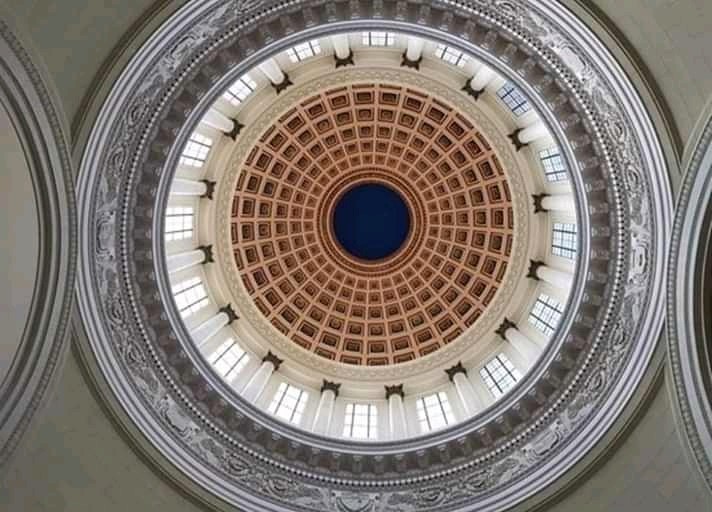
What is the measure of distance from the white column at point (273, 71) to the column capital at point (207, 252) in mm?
6784

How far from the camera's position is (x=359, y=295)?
102ft

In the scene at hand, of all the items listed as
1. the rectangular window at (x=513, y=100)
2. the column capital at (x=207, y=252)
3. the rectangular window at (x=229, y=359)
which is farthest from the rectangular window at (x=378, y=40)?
the rectangular window at (x=229, y=359)

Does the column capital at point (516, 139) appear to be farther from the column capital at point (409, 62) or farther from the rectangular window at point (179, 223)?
the rectangular window at point (179, 223)

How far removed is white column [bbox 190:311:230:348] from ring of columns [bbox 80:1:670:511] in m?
4.42

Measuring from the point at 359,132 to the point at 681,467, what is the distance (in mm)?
19230

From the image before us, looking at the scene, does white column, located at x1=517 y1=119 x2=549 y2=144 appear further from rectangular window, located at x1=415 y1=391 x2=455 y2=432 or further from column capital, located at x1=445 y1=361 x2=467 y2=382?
rectangular window, located at x1=415 y1=391 x2=455 y2=432

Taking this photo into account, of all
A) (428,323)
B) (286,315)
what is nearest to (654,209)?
(428,323)

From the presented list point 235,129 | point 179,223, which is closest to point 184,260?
point 179,223

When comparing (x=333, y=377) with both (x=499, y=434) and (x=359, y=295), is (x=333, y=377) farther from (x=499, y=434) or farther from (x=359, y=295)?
(x=499, y=434)

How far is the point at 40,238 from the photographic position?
44.9ft

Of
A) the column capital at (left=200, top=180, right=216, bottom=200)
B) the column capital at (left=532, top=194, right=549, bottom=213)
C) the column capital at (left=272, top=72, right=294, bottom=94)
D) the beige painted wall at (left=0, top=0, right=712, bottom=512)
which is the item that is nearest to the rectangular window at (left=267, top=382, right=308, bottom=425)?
the beige painted wall at (left=0, top=0, right=712, bottom=512)

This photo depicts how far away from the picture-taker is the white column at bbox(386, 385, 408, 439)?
22.7 metres

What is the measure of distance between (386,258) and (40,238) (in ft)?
60.9

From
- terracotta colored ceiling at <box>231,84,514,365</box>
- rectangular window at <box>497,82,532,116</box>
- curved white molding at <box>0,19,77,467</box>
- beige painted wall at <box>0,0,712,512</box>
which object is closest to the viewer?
curved white molding at <box>0,19,77,467</box>
